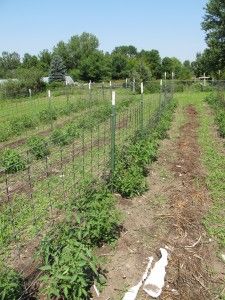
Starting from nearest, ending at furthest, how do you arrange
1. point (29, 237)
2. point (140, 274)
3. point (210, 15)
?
1. point (140, 274)
2. point (29, 237)
3. point (210, 15)

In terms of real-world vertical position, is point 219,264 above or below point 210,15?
below

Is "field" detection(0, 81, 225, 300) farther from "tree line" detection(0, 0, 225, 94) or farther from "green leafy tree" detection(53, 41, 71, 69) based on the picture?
"green leafy tree" detection(53, 41, 71, 69)

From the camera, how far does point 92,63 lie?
72562 millimetres

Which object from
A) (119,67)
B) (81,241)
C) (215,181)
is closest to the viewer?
(81,241)

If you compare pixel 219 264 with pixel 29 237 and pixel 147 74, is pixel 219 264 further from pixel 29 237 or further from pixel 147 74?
pixel 147 74

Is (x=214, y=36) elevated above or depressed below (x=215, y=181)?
above

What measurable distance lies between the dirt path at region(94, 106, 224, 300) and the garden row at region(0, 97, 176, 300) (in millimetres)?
194

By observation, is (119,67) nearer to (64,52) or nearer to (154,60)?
(154,60)

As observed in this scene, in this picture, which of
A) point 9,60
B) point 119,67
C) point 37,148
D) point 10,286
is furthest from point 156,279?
point 9,60

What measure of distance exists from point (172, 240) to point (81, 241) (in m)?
1.37

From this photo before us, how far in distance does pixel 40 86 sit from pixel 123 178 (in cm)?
3573

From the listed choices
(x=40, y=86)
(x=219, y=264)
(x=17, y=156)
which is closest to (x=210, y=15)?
(x=40, y=86)

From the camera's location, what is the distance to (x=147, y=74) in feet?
171

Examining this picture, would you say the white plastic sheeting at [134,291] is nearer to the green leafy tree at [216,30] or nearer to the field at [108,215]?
the field at [108,215]
